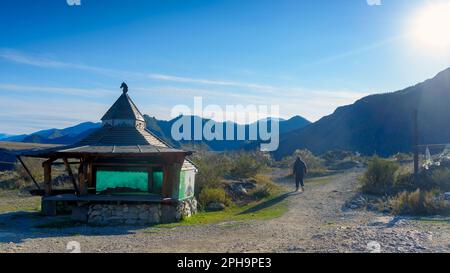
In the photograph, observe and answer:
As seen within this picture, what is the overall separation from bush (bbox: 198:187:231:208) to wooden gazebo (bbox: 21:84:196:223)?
Answer: 166 centimetres

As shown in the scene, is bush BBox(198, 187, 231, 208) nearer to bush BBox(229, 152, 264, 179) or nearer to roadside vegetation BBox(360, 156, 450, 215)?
roadside vegetation BBox(360, 156, 450, 215)

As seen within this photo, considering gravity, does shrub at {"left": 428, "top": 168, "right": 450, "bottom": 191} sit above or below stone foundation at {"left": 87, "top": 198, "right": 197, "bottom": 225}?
above

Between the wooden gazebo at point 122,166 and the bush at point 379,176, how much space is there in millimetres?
8604

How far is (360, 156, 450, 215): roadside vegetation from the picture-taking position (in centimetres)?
1509

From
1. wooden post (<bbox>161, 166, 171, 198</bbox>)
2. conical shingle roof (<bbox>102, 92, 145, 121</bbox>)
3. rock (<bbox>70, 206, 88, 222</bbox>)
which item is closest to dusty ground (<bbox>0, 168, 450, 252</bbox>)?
rock (<bbox>70, 206, 88, 222</bbox>)

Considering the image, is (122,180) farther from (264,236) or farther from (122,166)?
(264,236)

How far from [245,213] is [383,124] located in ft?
212

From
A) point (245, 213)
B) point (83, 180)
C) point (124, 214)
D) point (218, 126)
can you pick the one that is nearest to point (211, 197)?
point (245, 213)

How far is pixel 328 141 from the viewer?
80500 mm

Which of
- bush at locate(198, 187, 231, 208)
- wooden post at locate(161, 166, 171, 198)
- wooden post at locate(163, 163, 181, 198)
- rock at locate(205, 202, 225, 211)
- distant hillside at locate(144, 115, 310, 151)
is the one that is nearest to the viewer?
wooden post at locate(161, 166, 171, 198)

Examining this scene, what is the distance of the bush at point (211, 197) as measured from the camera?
1875cm

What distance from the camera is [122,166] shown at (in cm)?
1567

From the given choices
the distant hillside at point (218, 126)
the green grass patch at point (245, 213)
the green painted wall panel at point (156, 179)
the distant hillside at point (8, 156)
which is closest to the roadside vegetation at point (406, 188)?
the green grass patch at point (245, 213)
